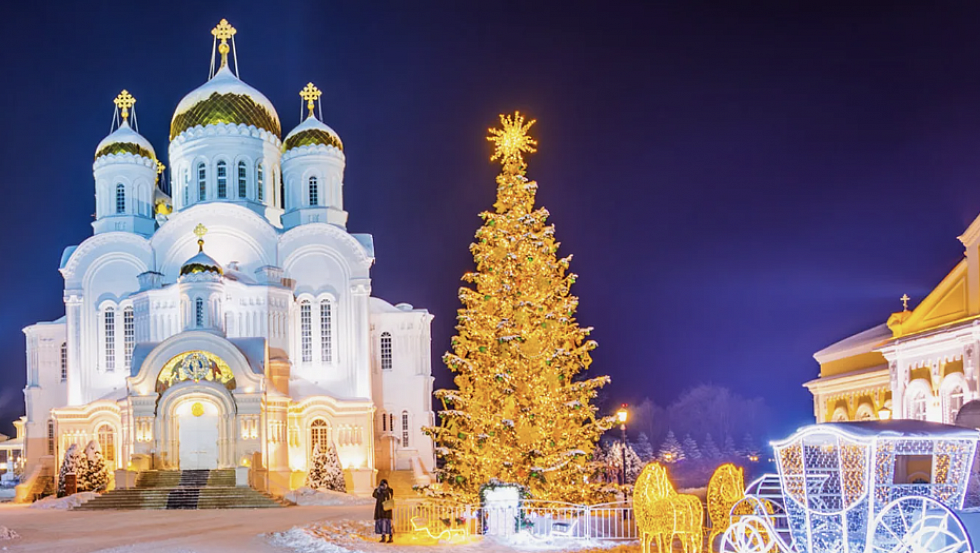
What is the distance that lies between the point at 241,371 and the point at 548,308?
1686 cm

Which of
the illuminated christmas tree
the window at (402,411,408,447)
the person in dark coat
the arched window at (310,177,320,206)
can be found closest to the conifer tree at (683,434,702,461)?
the window at (402,411,408,447)

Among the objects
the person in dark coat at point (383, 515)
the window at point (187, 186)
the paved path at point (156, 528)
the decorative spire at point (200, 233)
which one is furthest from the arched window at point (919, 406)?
the window at point (187, 186)

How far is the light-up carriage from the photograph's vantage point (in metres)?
11.3

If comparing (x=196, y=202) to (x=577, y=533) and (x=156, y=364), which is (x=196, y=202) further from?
(x=577, y=533)

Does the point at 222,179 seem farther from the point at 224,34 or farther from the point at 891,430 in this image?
the point at 891,430

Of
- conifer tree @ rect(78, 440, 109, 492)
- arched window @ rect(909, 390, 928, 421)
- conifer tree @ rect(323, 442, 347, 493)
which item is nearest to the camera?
arched window @ rect(909, 390, 928, 421)

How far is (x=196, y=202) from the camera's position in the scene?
40281 millimetres

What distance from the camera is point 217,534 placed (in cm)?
2061

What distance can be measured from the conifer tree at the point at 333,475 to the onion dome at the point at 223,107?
43.6 ft

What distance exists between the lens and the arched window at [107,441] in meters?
38.1

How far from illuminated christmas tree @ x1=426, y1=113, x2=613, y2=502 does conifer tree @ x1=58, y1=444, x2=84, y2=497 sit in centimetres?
1898

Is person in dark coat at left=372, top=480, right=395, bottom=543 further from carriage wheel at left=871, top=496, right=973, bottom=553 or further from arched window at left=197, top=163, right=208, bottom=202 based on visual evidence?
arched window at left=197, top=163, right=208, bottom=202

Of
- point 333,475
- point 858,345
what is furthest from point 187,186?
point 858,345

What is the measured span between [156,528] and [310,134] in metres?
21.9
